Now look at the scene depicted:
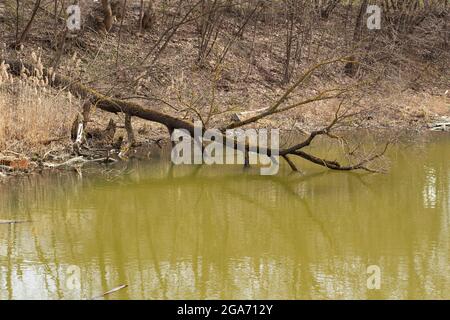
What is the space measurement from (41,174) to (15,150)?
21.9 inches

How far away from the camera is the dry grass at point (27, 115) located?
35.2ft

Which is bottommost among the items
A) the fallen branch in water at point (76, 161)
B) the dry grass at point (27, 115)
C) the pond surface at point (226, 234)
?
the pond surface at point (226, 234)

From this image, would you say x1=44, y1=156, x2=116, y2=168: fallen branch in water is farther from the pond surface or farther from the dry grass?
the pond surface

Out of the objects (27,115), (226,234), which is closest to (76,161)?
(27,115)

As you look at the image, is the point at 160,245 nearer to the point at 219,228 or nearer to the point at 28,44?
the point at 219,228

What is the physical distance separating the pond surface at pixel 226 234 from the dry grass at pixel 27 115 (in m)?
0.72

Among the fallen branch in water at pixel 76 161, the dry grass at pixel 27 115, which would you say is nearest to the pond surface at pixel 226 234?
the fallen branch in water at pixel 76 161

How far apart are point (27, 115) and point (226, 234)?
4280 millimetres

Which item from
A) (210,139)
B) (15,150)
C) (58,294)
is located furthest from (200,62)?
(58,294)

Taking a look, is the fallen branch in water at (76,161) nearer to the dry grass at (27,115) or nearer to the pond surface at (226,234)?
the dry grass at (27,115)

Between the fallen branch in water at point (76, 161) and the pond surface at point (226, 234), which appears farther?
the fallen branch in water at point (76, 161)

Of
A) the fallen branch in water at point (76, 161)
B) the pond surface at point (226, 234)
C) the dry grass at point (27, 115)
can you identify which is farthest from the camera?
the fallen branch in water at point (76, 161)
